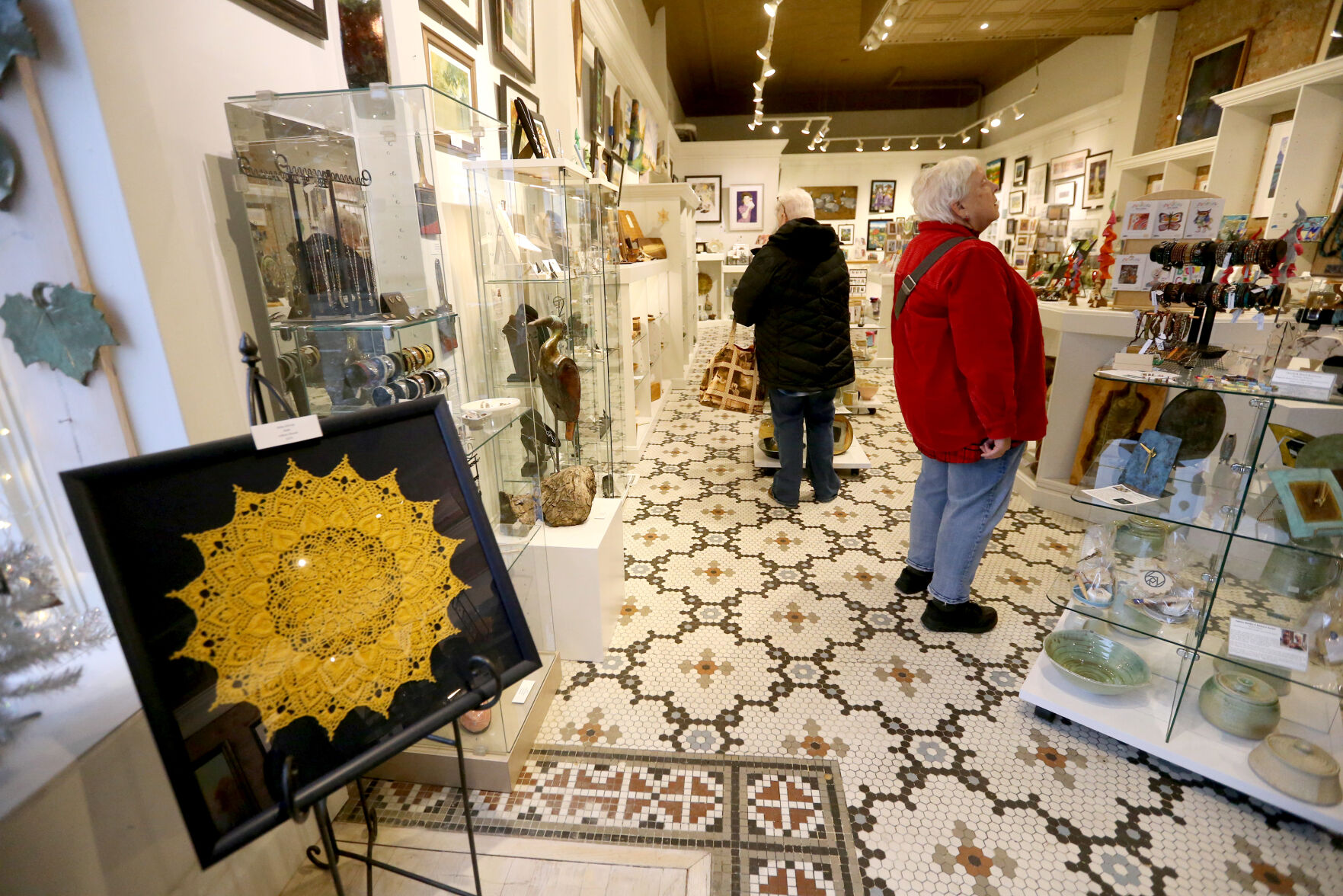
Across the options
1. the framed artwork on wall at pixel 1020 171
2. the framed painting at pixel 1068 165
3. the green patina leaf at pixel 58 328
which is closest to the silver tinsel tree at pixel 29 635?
the green patina leaf at pixel 58 328

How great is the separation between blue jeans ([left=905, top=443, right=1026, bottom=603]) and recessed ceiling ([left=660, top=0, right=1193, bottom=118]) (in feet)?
18.0

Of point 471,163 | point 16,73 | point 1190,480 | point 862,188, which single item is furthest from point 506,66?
point 862,188

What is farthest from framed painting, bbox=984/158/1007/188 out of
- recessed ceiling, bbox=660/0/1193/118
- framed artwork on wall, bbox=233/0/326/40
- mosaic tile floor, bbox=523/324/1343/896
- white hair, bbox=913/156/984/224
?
framed artwork on wall, bbox=233/0/326/40

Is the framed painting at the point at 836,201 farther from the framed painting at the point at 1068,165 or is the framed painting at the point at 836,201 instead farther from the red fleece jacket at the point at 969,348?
the red fleece jacket at the point at 969,348

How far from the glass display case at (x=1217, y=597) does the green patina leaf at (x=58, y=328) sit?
7.81 feet

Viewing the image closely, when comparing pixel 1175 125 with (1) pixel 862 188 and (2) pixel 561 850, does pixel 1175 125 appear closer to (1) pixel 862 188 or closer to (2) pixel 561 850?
(1) pixel 862 188

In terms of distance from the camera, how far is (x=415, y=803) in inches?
65.6

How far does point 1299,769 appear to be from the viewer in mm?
1534

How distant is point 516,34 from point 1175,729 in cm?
364

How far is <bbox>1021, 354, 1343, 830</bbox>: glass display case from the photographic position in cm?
159

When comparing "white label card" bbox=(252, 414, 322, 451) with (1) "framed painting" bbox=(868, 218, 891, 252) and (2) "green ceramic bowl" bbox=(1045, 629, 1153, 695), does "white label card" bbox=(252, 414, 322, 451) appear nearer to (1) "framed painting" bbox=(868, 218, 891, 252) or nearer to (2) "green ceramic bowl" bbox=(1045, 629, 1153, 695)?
(2) "green ceramic bowl" bbox=(1045, 629, 1153, 695)

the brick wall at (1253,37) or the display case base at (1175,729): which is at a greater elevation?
the brick wall at (1253,37)

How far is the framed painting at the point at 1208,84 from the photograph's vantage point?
5.25m

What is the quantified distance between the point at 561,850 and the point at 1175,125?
806 centimetres
